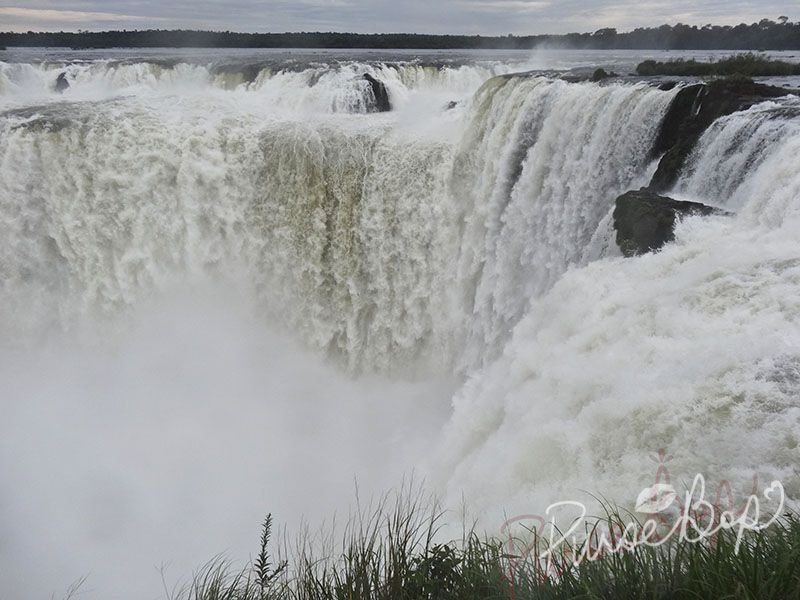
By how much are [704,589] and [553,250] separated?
7.51 meters

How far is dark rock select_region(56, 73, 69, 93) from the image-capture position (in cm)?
2027

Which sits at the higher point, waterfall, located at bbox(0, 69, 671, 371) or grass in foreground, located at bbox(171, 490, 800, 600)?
grass in foreground, located at bbox(171, 490, 800, 600)

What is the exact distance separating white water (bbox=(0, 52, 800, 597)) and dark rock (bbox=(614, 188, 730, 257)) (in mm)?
280

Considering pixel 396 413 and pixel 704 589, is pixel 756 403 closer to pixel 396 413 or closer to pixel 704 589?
pixel 704 589

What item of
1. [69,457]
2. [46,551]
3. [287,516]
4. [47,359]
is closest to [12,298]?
[47,359]

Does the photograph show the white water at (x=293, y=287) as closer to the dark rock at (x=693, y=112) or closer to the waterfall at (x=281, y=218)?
the waterfall at (x=281, y=218)

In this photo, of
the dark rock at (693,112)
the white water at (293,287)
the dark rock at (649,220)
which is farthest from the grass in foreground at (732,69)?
the dark rock at (649,220)

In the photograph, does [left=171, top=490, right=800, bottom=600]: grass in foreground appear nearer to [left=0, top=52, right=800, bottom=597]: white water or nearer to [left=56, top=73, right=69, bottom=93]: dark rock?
[left=0, top=52, right=800, bottom=597]: white water

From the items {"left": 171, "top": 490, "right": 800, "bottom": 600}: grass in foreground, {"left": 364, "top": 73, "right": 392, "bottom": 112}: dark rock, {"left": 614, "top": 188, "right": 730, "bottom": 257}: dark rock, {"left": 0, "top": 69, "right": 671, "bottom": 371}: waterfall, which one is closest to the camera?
{"left": 171, "top": 490, "right": 800, "bottom": 600}: grass in foreground

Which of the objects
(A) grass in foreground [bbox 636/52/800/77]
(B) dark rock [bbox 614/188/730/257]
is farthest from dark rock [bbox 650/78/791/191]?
(A) grass in foreground [bbox 636/52/800/77]

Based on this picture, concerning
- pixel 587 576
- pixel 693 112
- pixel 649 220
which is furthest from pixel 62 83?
pixel 587 576

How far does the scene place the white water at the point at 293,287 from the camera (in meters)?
6.93

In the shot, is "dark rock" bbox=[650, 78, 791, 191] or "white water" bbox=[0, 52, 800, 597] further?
"dark rock" bbox=[650, 78, 791, 191]

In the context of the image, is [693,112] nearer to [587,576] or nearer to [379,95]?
[587,576]
